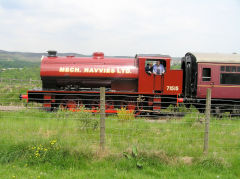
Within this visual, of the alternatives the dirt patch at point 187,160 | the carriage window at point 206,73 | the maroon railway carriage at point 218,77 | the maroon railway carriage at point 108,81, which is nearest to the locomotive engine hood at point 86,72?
the maroon railway carriage at point 108,81

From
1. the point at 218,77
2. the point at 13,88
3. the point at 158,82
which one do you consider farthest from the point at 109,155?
the point at 13,88

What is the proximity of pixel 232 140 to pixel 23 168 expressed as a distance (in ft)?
17.9

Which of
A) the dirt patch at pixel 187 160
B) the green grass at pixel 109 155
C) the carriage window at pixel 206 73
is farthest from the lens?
the carriage window at pixel 206 73

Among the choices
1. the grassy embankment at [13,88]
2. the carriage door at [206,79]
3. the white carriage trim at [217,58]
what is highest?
the white carriage trim at [217,58]

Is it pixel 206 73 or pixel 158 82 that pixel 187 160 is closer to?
pixel 158 82

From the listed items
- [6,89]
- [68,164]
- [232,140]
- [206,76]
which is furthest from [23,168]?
[6,89]

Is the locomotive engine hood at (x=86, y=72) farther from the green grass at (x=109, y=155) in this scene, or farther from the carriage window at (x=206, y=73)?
the green grass at (x=109, y=155)

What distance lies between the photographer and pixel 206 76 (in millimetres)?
12070

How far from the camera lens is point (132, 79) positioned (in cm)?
1195

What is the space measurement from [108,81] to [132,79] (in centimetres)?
126

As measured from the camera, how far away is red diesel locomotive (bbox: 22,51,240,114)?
11.7 m

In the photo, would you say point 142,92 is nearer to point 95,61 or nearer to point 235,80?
point 95,61

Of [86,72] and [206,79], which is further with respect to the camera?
[206,79]

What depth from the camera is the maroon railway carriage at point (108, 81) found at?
11.7 meters
